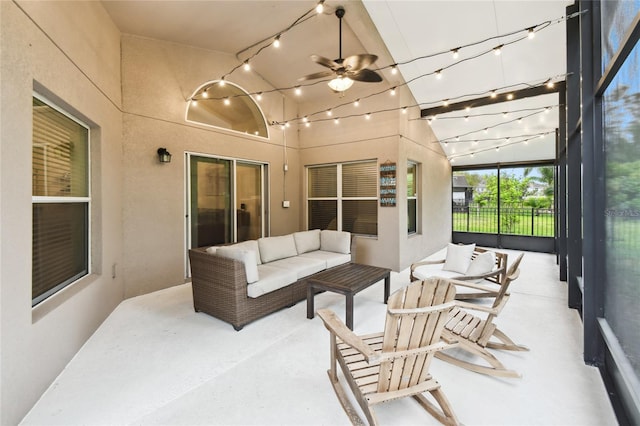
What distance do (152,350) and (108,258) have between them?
59.3 inches

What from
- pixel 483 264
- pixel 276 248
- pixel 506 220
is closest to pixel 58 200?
pixel 276 248

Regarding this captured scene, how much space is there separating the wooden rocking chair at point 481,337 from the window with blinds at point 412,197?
3540 mm

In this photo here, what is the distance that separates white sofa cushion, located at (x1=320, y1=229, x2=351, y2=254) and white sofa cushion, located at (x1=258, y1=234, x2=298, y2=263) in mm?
635

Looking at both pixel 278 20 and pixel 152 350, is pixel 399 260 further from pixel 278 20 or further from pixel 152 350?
pixel 278 20

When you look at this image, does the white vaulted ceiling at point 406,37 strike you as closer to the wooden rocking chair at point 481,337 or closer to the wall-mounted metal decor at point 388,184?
the wall-mounted metal decor at point 388,184

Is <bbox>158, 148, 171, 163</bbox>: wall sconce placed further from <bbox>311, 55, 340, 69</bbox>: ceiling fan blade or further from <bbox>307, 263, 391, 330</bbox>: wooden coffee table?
<bbox>307, 263, 391, 330</bbox>: wooden coffee table

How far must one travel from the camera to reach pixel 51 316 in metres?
2.18

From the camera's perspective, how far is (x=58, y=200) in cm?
252

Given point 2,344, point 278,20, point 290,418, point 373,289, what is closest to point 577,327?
point 373,289

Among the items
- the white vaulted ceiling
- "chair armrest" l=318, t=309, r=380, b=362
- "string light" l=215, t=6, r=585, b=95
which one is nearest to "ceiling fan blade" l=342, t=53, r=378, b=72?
"string light" l=215, t=6, r=585, b=95

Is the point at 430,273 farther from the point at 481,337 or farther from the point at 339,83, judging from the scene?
the point at 339,83

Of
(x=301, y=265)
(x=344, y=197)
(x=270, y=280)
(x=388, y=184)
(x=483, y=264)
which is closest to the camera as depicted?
(x=270, y=280)

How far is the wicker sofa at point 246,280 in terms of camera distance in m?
3.07

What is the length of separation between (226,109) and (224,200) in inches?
66.3
